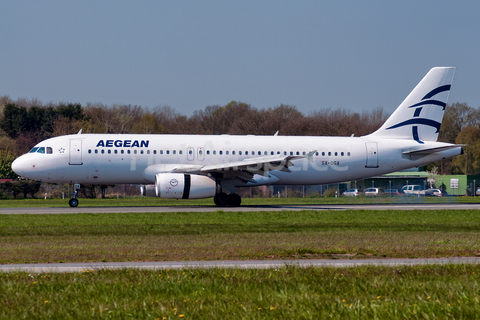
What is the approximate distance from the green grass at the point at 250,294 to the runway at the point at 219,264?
2.45 ft

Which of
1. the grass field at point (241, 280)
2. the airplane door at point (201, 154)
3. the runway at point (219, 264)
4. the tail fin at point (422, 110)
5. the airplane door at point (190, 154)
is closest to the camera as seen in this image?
the grass field at point (241, 280)

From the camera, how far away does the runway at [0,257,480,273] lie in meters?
12.2

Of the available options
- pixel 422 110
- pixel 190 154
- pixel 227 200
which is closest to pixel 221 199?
pixel 227 200

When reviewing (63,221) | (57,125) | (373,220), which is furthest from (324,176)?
(57,125)

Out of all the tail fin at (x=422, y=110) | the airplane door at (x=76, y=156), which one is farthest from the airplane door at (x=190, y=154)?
the tail fin at (x=422, y=110)

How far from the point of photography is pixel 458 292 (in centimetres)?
921

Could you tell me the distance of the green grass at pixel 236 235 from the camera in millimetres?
14934

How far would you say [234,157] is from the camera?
36.1 metres

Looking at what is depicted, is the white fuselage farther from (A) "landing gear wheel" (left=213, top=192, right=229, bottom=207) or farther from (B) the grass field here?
(B) the grass field

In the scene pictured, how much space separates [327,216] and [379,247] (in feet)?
41.4

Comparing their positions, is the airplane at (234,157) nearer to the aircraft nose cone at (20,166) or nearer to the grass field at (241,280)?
the aircraft nose cone at (20,166)

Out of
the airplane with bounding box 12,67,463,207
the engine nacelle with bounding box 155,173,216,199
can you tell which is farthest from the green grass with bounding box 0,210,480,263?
the airplane with bounding box 12,67,463,207

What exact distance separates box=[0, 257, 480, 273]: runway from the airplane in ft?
63.7

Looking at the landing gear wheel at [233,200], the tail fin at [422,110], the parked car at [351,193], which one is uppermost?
the tail fin at [422,110]
